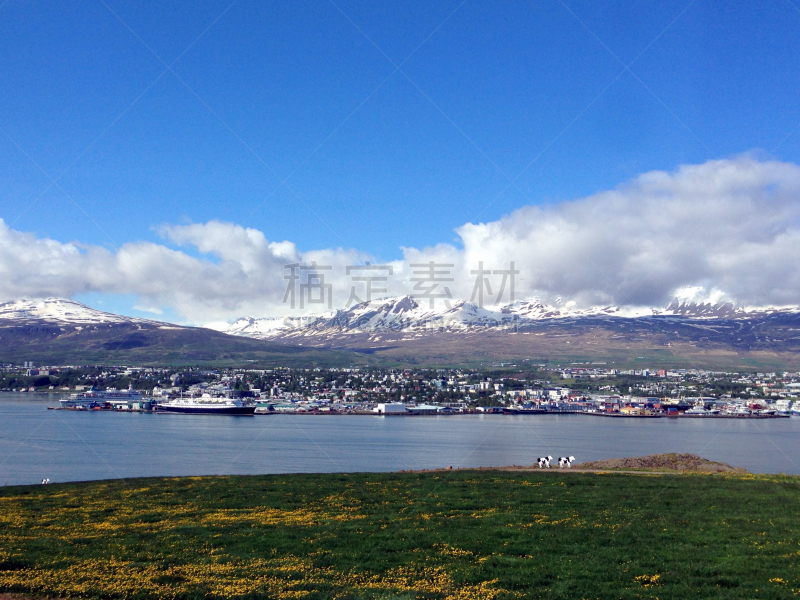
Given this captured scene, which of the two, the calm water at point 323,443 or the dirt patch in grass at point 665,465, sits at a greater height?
the dirt patch in grass at point 665,465

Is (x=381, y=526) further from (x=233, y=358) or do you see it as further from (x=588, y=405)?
(x=233, y=358)

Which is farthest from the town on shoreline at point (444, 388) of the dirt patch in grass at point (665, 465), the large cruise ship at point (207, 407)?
the dirt patch in grass at point (665, 465)

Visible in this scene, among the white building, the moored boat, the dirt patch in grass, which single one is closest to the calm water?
the moored boat

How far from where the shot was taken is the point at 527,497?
15.1 m

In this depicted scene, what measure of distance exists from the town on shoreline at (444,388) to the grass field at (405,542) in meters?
80.3

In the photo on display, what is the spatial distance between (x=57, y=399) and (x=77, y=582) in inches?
4352

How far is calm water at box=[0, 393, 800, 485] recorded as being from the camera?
3556 cm

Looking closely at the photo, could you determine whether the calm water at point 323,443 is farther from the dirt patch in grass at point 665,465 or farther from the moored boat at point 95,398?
the dirt patch in grass at point 665,465

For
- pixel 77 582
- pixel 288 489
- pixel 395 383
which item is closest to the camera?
pixel 77 582

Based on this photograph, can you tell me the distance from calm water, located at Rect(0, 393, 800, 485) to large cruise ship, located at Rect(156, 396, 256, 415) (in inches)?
164

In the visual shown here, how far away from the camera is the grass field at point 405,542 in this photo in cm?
820

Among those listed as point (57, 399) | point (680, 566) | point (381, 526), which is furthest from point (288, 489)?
point (57, 399)

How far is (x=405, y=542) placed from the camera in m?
10.5

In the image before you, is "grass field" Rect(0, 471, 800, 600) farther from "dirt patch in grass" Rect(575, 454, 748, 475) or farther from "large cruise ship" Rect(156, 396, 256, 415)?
"large cruise ship" Rect(156, 396, 256, 415)
